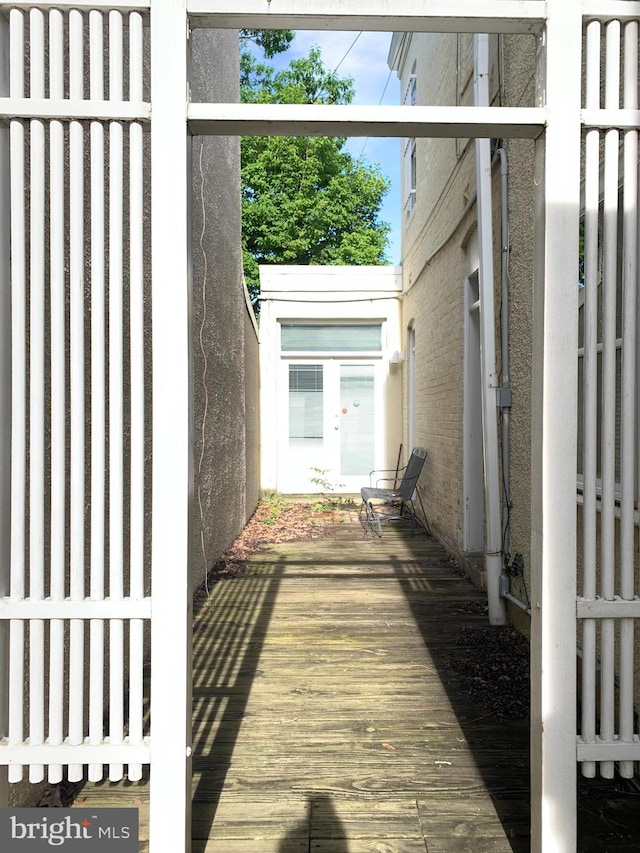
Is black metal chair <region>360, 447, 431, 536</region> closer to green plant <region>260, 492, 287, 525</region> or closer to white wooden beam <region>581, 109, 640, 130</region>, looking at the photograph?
green plant <region>260, 492, 287, 525</region>

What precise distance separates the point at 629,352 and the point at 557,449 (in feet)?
1.20

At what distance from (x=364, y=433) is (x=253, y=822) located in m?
8.24

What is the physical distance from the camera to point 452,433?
19.5 feet

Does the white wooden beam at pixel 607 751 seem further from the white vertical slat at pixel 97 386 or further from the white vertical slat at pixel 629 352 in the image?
the white vertical slat at pixel 97 386

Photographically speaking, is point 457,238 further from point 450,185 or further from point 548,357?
point 548,357

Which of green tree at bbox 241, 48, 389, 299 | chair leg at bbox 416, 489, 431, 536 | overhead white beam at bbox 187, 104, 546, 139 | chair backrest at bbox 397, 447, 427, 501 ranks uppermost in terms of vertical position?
green tree at bbox 241, 48, 389, 299

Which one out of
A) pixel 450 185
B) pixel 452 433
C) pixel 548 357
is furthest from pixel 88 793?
pixel 450 185

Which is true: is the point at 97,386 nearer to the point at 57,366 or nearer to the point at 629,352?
the point at 57,366

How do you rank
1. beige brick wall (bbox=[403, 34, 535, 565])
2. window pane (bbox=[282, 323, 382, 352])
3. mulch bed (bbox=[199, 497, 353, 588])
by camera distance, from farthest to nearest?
1. window pane (bbox=[282, 323, 382, 352])
2. mulch bed (bbox=[199, 497, 353, 588])
3. beige brick wall (bbox=[403, 34, 535, 565])

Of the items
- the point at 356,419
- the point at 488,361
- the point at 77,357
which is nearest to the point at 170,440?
the point at 77,357

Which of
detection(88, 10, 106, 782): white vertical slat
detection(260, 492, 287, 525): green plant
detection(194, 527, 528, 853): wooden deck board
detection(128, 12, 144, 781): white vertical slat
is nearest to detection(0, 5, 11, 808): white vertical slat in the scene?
detection(88, 10, 106, 782): white vertical slat

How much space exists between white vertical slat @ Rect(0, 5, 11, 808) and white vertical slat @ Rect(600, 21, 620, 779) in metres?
1.74

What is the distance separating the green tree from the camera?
15.9 meters

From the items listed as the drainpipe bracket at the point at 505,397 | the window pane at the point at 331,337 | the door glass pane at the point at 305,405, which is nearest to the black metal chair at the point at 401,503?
the door glass pane at the point at 305,405
